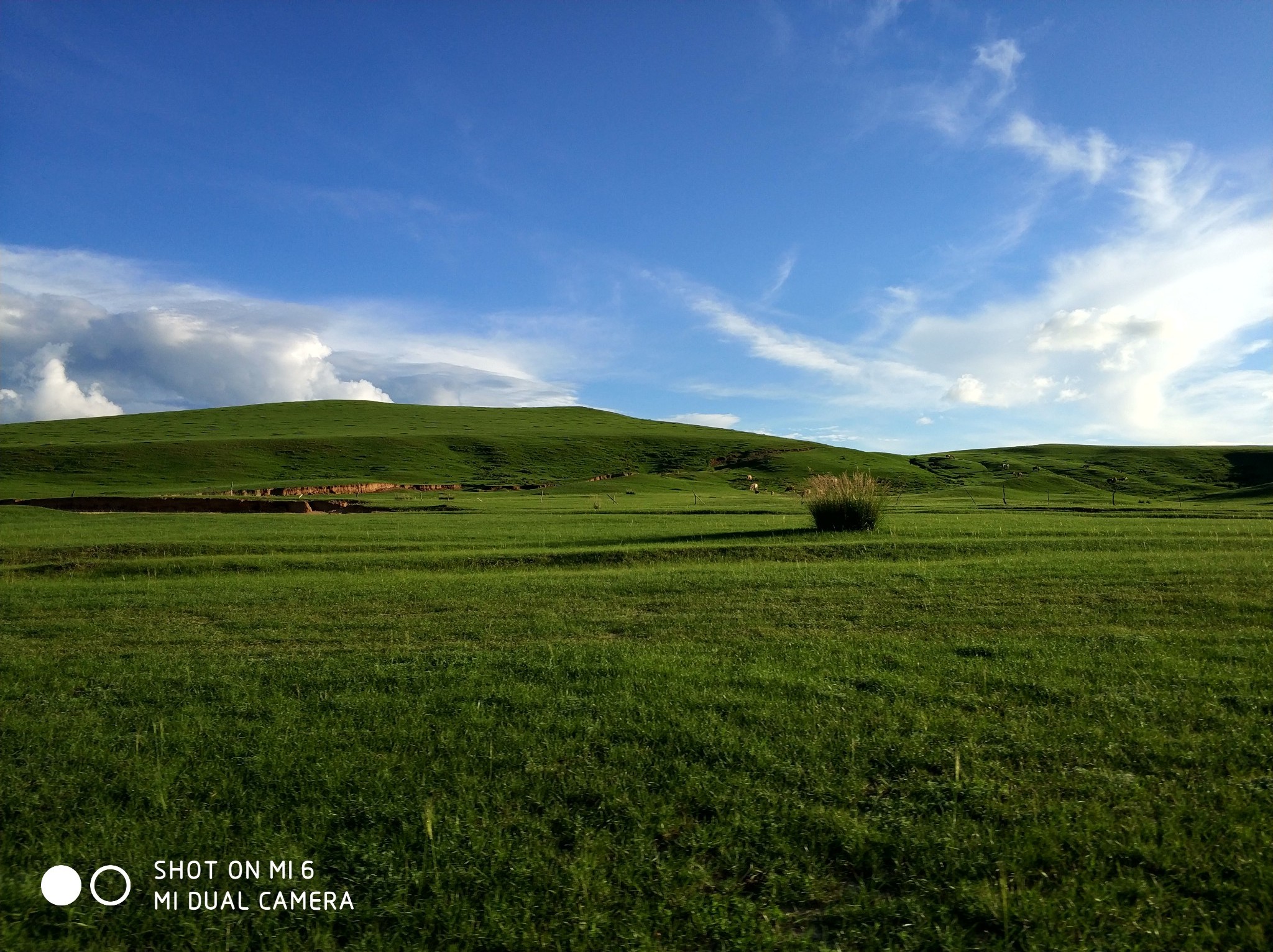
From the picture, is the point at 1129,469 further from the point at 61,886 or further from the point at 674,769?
the point at 61,886

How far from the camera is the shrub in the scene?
26.5 metres

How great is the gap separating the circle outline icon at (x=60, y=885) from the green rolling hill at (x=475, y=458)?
79.0 metres

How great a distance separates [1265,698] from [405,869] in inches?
342

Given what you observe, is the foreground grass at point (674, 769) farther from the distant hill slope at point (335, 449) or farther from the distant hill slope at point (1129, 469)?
the distant hill slope at point (1129, 469)

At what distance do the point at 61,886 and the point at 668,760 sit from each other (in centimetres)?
459

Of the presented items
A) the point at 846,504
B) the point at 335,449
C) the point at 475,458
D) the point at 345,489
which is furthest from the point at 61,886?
the point at 335,449

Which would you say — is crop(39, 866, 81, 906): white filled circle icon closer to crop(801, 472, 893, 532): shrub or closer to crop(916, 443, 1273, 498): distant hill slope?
crop(801, 472, 893, 532): shrub

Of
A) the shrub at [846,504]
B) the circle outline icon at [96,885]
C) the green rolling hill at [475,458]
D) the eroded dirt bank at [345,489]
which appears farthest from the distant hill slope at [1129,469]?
the circle outline icon at [96,885]

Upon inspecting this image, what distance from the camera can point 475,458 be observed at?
118m

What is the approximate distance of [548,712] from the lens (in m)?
7.88

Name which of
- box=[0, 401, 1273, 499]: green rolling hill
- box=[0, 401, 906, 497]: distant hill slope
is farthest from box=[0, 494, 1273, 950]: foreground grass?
box=[0, 401, 906, 497]: distant hill slope

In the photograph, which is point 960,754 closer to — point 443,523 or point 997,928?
point 997,928

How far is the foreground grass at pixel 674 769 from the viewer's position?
464cm

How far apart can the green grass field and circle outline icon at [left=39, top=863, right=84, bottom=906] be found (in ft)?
0.26
